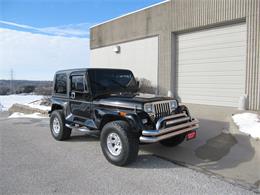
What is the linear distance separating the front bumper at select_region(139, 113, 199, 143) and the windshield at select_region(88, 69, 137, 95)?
67.0 inches

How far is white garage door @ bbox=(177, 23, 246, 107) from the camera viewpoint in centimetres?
887

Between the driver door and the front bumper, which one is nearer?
the front bumper

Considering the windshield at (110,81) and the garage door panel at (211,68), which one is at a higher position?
the garage door panel at (211,68)

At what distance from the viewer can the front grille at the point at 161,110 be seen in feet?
14.5

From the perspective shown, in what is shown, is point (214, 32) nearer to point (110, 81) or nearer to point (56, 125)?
point (110, 81)

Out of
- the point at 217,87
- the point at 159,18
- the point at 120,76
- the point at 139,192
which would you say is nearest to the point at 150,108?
the point at 139,192

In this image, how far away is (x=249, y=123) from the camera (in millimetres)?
6285

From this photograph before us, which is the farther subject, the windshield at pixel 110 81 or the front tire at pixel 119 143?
the windshield at pixel 110 81

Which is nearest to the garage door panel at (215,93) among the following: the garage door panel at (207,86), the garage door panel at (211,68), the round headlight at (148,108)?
the garage door panel at (207,86)

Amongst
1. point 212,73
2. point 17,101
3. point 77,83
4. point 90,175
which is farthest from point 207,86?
point 17,101

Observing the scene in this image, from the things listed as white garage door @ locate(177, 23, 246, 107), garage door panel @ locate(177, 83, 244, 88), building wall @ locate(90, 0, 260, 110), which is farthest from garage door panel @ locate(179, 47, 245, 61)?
garage door panel @ locate(177, 83, 244, 88)

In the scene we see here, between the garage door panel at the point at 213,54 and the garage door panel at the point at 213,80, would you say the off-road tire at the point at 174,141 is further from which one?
the garage door panel at the point at 213,54

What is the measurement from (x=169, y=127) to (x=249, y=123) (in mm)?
3152

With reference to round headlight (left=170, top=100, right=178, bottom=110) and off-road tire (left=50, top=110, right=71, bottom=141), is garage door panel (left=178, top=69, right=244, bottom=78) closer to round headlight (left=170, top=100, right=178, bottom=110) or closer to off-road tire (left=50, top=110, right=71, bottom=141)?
round headlight (left=170, top=100, right=178, bottom=110)
